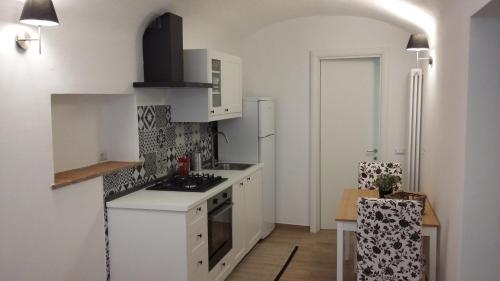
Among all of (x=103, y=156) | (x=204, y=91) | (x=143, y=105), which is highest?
(x=204, y=91)

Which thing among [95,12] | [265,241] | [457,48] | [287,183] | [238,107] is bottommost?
[265,241]

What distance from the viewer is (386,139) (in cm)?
531

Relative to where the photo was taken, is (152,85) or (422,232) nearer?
(422,232)

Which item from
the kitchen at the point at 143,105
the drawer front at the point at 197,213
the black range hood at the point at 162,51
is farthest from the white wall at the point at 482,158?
the black range hood at the point at 162,51

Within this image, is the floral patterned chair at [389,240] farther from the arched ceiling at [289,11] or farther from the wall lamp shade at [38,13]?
the wall lamp shade at [38,13]

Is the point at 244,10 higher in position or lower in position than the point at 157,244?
higher

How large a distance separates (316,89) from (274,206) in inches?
59.7

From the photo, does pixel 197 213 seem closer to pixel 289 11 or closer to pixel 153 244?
pixel 153 244

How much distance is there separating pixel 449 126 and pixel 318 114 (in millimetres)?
2592

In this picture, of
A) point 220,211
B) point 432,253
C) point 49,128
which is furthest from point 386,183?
point 49,128

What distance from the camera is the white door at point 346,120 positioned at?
549cm

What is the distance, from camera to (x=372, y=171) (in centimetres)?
459

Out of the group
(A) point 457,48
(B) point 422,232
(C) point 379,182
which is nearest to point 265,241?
(C) point 379,182

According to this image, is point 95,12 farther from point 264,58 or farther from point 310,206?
point 310,206
